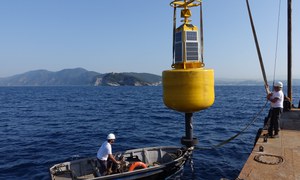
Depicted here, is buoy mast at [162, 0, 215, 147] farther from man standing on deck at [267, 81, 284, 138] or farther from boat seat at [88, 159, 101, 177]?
boat seat at [88, 159, 101, 177]

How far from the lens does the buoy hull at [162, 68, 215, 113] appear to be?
25.5 ft

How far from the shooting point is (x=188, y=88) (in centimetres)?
779

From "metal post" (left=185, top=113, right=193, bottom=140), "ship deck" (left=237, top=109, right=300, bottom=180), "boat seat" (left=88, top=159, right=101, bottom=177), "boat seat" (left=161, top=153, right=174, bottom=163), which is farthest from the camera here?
"boat seat" (left=161, top=153, right=174, bottom=163)

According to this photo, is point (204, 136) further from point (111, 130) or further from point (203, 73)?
point (203, 73)

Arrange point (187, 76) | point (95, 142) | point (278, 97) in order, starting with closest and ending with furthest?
point (187, 76) → point (278, 97) → point (95, 142)

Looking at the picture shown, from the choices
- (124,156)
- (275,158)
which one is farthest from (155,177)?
(275,158)

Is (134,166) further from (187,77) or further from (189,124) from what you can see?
(187,77)

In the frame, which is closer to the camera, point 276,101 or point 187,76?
point 187,76

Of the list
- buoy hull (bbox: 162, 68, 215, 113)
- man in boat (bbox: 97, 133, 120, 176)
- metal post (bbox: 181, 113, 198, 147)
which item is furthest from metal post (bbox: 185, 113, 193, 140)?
man in boat (bbox: 97, 133, 120, 176)

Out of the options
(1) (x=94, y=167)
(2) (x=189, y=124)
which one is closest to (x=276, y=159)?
(2) (x=189, y=124)

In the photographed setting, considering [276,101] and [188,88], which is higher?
[188,88]

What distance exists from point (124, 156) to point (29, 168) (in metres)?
6.81

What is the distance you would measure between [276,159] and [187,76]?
4.86 metres

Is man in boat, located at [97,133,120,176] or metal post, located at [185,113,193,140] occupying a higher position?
metal post, located at [185,113,193,140]
